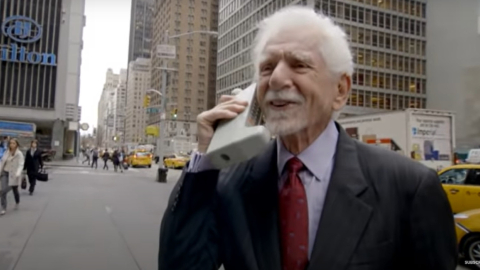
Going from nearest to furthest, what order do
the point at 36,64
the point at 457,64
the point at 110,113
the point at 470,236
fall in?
1. the point at 470,236
2. the point at 36,64
3. the point at 457,64
4. the point at 110,113

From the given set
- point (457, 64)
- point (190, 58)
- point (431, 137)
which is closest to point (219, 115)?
point (431, 137)

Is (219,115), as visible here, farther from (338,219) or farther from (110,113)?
(110,113)

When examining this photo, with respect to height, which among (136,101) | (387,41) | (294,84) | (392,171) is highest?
(387,41)

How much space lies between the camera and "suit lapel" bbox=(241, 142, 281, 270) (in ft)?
4.45

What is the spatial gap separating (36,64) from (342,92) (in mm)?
47510

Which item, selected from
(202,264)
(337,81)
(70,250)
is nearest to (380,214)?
(337,81)

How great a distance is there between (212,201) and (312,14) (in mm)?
825

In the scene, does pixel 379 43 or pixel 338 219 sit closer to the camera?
pixel 338 219

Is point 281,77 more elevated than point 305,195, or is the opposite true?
point 281,77

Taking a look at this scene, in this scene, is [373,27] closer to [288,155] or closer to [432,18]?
[432,18]

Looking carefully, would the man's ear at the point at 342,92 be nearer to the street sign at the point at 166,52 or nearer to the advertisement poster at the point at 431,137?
the street sign at the point at 166,52

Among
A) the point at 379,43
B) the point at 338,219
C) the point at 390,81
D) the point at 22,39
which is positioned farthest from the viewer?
the point at 390,81

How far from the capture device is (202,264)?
4.58 feet

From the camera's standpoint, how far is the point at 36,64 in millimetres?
42344
